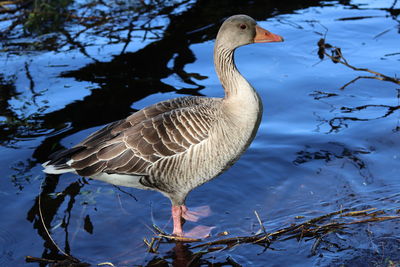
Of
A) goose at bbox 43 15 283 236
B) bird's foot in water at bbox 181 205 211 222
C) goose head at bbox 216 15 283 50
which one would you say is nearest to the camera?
goose at bbox 43 15 283 236

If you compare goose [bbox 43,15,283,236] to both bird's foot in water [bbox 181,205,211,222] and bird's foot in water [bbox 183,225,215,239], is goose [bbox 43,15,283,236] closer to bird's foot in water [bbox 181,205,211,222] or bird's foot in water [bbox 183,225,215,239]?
bird's foot in water [bbox 183,225,215,239]

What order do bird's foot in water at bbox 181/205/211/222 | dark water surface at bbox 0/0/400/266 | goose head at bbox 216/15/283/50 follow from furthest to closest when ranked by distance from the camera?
bird's foot in water at bbox 181/205/211/222 → goose head at bbox 216/15/283/50 → dark water surface at bbox 0/0/400/266

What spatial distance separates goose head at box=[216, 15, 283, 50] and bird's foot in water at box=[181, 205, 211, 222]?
1785 millimetres

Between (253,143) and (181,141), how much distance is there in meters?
2.01

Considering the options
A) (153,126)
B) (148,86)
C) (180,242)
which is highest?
(153,126)

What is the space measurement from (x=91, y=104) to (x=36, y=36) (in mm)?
2837

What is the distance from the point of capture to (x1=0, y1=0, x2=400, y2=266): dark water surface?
5.33m

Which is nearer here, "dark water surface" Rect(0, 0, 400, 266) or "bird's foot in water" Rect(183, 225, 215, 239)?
"dark water surface" Rect(0, 0, 400, 266)

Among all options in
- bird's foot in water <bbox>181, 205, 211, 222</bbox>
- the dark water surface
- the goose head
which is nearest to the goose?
the goose head

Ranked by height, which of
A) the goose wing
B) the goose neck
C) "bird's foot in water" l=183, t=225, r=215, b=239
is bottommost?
"bird's foot in water" l=183, t=225, r=215, b=239

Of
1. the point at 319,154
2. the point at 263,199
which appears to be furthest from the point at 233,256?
the point at 319,154

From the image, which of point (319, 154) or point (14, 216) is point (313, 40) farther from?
point (14, 216)

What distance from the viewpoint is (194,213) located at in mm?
5848

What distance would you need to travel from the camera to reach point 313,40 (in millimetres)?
9492
